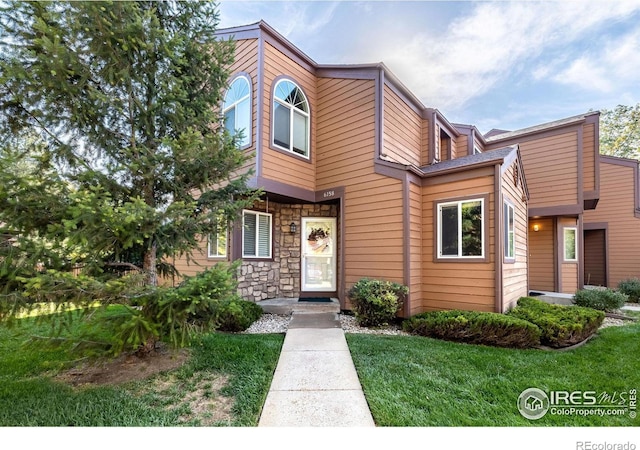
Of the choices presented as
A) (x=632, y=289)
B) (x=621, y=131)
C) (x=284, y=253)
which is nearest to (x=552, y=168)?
(x=632, y=289)

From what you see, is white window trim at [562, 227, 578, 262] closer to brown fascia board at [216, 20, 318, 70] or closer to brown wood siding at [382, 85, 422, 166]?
brown wood siding at [382, 85, 422, 166]

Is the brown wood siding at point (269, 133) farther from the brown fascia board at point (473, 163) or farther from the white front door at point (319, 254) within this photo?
the brown fascia board at point (473, 163)

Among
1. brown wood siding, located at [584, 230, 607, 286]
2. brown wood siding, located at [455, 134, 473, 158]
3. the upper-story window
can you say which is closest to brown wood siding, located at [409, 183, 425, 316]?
the upper-story window

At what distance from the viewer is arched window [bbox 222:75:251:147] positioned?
684cm

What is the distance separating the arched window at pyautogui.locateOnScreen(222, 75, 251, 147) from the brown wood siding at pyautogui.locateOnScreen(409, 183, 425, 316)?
3983mm

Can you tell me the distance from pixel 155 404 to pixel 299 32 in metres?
7.64

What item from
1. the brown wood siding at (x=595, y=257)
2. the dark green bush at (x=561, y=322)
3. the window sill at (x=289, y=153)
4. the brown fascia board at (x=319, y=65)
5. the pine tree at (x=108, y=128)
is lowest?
the dark green bush at (x=561, y=322)

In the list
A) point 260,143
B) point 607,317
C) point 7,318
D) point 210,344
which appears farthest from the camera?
point 607,317

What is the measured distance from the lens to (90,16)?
2.90 m

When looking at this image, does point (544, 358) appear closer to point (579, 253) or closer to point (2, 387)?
point (2, 387)

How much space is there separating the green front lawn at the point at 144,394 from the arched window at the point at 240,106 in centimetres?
485

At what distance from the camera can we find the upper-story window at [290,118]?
23.0 feet

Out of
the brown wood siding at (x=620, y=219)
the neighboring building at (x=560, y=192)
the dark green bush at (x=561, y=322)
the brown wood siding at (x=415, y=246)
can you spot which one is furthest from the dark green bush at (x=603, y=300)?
the brown wood siding at (x=415, y=246)

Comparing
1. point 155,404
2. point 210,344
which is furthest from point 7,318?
point 210,344
